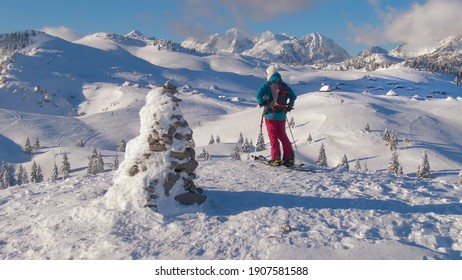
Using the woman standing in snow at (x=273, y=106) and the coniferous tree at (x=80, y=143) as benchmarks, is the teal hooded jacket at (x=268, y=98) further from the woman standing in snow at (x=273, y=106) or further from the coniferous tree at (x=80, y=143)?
the coniferous tree at (x=80, y=143)

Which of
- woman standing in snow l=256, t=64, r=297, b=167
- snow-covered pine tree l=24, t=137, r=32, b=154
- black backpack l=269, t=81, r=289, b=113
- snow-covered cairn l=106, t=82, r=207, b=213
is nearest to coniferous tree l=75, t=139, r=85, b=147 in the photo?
snow-covered pine tree l=24, t=137, r=32, b=154

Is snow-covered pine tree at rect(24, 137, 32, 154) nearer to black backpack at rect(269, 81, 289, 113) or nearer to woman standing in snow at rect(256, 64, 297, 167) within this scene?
woman standing in snow at rect(256, 64, 297, 167)

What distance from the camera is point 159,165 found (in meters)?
10.1

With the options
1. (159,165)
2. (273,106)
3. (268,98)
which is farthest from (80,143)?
(159,165)

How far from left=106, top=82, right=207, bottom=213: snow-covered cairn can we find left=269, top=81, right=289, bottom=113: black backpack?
14.0 feet

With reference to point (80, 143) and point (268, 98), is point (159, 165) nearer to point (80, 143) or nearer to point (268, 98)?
point (268, 98)

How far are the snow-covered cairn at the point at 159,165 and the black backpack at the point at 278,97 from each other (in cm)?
425

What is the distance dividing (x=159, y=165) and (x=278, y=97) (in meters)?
5.48

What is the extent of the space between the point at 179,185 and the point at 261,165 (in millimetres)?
5624

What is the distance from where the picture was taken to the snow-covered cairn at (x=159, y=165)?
984cm

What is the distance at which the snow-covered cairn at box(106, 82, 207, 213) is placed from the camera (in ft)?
32.3
